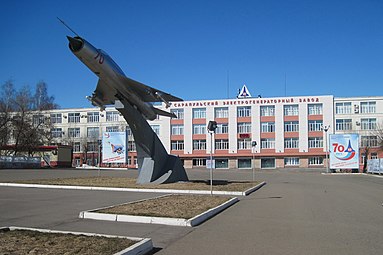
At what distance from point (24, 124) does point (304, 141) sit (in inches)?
1966

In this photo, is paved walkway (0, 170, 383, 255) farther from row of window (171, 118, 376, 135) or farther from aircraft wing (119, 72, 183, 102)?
row of window (171, 118, 376, 135)

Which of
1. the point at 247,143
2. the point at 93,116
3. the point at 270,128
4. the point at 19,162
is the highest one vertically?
the point at 93,116

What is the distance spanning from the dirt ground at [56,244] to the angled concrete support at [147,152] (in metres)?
15.7

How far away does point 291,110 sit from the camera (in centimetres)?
7519

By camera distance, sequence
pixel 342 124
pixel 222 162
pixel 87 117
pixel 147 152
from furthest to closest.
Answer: pixel 87 117
pixel 222 162
pixel 342 124
pixel 147 152

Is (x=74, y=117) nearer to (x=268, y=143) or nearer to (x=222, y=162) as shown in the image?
(x=222, y=162)

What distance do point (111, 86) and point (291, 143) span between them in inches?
2300

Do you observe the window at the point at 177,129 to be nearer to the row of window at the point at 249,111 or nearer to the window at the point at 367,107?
the row of window at the point at 249,111

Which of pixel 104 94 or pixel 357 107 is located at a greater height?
pixel 357 107

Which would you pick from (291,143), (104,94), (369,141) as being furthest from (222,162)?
(104,94)

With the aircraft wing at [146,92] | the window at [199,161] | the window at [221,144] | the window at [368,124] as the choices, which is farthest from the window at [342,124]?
the aircraft wing at [146,92]

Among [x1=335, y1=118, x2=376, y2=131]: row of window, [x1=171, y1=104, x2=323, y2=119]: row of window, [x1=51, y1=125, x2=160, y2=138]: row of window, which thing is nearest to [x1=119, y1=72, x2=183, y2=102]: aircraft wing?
[x1=171, y1=104, x2=323, y2=119]: row of window

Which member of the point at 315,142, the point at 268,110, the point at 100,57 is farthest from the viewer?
the point at 268,110

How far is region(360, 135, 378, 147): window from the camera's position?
243 ft
